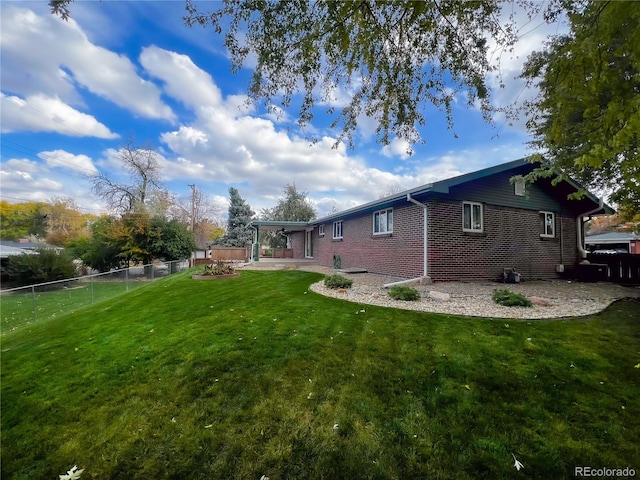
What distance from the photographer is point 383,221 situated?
11.6 meters

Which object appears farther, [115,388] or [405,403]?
[115,388]

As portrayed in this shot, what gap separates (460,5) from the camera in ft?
11.8

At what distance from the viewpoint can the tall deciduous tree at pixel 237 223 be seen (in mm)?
32031

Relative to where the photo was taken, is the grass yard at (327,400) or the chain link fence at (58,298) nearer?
the grass yard at (327,400)

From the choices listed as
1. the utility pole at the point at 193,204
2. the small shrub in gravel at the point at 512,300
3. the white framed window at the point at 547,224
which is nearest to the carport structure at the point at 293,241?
the white framed window at the point at 547,224

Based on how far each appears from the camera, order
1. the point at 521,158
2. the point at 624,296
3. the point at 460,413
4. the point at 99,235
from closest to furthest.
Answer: the point at 460,413, the point at 624,296, the point at 521,158, the point at 99,235

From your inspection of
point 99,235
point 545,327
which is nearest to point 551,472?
point 545,327

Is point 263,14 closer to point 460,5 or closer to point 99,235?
point 460,5

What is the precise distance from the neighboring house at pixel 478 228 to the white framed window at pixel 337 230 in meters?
2.48

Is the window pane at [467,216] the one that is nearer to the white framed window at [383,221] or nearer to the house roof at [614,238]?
the white framed window at [383,221]

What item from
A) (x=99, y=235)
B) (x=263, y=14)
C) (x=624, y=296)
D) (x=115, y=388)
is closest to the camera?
(x=115, y=388)

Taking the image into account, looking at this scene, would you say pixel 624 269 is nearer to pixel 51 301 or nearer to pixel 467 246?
pixel 467 246

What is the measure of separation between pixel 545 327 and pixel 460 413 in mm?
3291

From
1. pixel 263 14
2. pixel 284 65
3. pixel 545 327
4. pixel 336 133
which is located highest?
pixel 263 14
